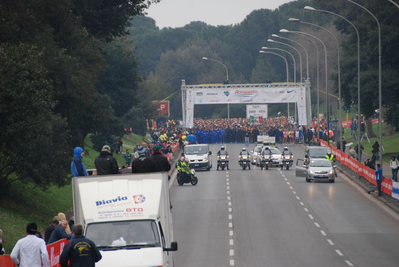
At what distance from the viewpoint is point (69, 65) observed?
31141 mm

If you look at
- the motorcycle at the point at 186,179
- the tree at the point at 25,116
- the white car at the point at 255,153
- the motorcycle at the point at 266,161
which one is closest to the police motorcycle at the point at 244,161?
the motorcycle at the point at 266,161

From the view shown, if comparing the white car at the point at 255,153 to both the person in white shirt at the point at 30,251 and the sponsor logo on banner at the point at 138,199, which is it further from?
the person in white shirt at the point at 30,251

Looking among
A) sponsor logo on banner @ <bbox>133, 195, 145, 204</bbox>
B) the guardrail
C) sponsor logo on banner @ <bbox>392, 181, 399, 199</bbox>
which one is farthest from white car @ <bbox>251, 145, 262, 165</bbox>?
sponsor logo on banner @ <bbox>133, 195, 145, 204</bbox>

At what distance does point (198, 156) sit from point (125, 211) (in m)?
35.3

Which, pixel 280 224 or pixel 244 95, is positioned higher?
pixel 244 95

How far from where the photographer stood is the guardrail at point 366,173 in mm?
35312

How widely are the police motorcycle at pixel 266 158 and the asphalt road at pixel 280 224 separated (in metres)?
6.03

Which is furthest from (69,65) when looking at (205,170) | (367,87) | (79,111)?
(367,87)

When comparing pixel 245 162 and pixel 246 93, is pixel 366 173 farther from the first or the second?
pixel 246 93

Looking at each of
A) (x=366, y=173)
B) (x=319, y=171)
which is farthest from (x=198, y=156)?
(x=366, y=173)

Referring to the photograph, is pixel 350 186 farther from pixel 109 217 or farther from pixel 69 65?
pixel 109 217

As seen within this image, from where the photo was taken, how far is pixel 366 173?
142ft

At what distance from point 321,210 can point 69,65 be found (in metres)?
12.5

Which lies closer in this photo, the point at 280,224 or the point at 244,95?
the point at 280,224
